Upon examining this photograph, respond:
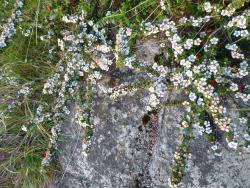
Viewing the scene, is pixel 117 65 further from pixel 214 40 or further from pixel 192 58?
pixel 214 40

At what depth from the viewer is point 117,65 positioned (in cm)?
321

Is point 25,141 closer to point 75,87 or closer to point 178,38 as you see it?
point 75,87

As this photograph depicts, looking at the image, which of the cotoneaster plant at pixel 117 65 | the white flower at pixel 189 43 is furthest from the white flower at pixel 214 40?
the white flower at pixel 189 43

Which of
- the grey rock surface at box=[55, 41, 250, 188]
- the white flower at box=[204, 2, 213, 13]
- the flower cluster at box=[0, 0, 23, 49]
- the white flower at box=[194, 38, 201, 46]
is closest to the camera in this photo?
the white flower at box=[204, 2, 213, 13]

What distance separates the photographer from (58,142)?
396cm

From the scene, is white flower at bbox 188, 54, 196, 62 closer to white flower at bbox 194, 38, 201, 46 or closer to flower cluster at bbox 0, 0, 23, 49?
white flower at bbox 194, 38, 201, 46

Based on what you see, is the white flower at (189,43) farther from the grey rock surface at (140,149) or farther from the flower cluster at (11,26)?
the flower cluster at (11,26)

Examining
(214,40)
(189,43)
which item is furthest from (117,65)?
(214,40)

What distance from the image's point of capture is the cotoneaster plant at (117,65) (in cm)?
284

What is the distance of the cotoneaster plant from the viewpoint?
2.84 m

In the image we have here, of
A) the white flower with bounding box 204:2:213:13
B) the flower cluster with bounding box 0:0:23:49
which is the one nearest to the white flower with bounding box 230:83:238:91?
the white flower with bounding box 204:2:213:13

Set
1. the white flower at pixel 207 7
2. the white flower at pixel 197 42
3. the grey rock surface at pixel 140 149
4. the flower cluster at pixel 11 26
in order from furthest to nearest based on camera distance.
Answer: the flower cluster at pixel 11 26
the grey rock surface at pixel 140 149
the white flower at pixel 197 42
the white flower at pixel 207 7

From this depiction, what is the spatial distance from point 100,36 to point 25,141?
1.56 metres

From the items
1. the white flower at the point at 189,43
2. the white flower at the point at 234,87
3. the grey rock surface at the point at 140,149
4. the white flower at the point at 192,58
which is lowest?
the grey rock surface at the point at 140,149
